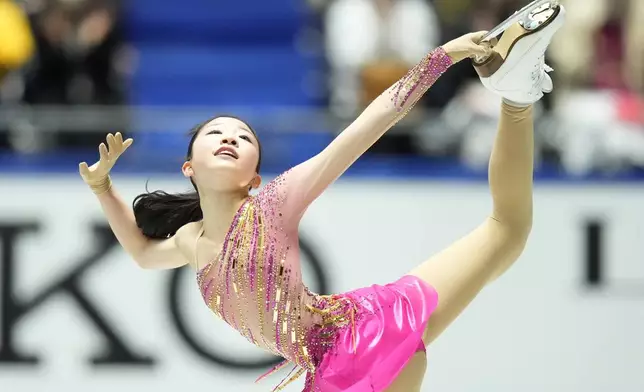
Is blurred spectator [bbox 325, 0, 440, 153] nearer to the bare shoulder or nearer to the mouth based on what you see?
the bare shoulder

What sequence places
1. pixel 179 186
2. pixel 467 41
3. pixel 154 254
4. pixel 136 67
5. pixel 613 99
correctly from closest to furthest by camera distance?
pixel 467 41 < pixel 154 254 < pixel 179 186 < pixel 613 99 < pixel 136 67

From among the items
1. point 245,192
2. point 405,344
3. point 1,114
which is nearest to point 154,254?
point 245,192

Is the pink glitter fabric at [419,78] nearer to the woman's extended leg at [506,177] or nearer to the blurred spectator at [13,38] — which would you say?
the woman's extended leg at [506,177]

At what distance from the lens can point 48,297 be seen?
5891 mm

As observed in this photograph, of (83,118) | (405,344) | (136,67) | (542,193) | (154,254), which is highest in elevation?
(136,67)

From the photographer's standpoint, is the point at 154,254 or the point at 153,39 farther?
the point at 153,39

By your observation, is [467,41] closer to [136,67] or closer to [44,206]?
[44,206]


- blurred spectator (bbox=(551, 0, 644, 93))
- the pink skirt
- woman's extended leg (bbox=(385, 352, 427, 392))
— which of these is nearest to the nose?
the pink skirt

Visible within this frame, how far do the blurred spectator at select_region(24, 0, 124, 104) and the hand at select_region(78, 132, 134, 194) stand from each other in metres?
2.79

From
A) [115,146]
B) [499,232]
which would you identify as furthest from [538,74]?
[115,146]

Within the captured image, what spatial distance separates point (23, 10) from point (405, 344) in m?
4.26

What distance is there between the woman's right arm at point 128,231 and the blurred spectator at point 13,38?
2.88 m

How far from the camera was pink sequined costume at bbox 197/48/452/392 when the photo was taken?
3654mm

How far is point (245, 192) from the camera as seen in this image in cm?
379
